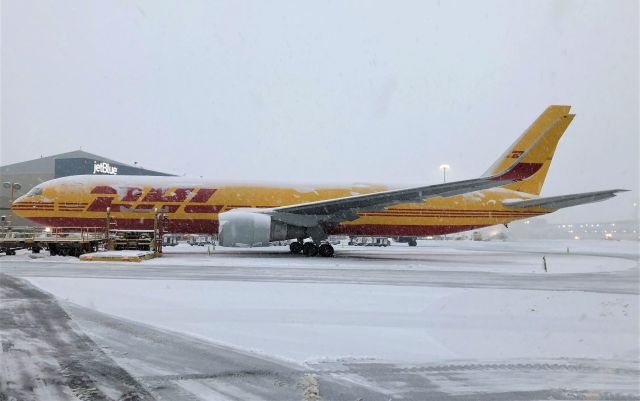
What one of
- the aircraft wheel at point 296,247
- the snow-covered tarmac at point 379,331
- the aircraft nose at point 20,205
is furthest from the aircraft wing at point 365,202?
the aircraft nose at point 20,205

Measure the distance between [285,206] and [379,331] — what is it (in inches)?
655

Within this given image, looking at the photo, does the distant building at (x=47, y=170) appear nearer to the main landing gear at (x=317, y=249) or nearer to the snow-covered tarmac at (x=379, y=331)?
the main landing gear at (x=317, y=249)

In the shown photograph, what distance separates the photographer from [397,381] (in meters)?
4.57

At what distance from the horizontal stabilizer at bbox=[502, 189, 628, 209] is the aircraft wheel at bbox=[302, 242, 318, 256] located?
10.6m

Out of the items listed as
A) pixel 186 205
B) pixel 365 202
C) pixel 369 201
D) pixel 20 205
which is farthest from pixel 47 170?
pixel 369 201

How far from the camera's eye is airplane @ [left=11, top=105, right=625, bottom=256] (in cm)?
2075

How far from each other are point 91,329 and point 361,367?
3.82 m

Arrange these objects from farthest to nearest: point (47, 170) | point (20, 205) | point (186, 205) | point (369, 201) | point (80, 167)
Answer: point (47, 170) < point (80, 167) < point (186, 205) < point (20, 205) < point (369, 201)

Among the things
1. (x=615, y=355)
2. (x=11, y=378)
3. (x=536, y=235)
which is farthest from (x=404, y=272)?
(x=536, y=235)

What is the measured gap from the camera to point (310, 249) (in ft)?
77.2

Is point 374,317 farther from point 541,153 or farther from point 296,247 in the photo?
point 541,153

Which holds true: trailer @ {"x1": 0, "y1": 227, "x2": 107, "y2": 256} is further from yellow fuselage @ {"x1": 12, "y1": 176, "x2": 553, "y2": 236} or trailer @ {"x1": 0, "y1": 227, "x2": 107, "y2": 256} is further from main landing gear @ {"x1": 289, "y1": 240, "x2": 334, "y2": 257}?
main landing gear @ {"x1": 289, "y1": 240, "x2": 334, "y2": 257}

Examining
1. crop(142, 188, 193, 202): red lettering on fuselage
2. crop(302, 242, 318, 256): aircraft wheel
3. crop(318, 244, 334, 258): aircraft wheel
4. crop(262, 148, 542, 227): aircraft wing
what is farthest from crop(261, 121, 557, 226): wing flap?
crop(142, 188, 193, 202): red lettering on fuselage

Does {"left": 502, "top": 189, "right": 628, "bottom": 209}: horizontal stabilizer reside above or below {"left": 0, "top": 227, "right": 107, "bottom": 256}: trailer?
above
